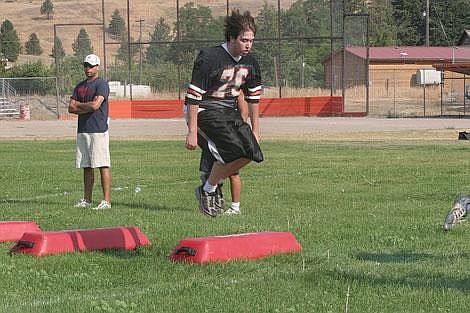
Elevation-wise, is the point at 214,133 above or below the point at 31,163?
above

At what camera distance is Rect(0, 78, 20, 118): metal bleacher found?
2416 inches

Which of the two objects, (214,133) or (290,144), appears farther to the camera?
(290,144)

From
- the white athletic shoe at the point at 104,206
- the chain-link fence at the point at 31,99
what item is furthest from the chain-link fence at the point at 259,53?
the white athletic shoe at the point at 104,206

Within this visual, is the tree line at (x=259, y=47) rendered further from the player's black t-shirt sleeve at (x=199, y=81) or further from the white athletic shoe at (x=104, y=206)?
the player's black t-shirt sleeve at (x=199, y=81)

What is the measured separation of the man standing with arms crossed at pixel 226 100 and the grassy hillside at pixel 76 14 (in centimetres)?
5983

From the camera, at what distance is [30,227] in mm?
9695

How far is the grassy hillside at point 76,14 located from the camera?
8531 cm

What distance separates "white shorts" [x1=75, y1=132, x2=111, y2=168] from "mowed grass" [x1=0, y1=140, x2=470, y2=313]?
2.06 feet

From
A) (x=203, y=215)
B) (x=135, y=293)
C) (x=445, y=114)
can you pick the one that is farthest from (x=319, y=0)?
(x=135, y=293)

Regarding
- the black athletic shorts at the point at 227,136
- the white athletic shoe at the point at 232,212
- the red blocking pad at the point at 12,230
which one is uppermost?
the black athletic shorts at the point at 227,136

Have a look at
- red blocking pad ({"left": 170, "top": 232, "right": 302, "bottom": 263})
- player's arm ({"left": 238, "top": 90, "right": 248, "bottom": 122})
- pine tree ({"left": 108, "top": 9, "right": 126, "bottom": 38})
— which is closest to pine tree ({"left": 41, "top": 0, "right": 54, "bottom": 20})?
pine tree ({"left": 108, "top": 9, "right": 126, "bottom": 38})

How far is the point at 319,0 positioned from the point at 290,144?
45.2m

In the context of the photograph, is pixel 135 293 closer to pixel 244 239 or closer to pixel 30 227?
pixel 244 239

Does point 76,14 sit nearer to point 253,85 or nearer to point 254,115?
point 254,115
